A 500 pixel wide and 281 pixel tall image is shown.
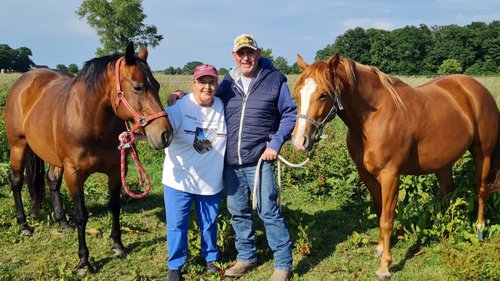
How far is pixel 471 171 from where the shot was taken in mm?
4809

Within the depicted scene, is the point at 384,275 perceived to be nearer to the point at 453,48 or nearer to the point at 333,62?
the point at 333,62

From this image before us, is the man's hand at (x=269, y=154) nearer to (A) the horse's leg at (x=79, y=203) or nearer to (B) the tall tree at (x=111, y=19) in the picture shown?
(A) the horse's leg at (x=79, y=203)

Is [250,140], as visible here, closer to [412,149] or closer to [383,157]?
[383,157]

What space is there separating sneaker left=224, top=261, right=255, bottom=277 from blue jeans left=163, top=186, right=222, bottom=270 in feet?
1.01

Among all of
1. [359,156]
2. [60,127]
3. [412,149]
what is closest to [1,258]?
[60,127]

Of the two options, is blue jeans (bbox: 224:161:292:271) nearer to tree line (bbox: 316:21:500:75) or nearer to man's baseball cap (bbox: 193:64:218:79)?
man's baseball cap (bbox: 193:64:218:79)

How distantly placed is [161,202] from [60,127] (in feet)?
7.83

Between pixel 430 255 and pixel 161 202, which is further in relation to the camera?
pixel 161 202

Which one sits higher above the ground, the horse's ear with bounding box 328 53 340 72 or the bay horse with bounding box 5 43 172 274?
the horse's ear with bounding box 328 53 340 72

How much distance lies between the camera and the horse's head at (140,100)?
2.97 metres

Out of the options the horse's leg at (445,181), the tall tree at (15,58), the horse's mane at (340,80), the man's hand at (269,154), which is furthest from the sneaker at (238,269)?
the tall tree at (15,58)

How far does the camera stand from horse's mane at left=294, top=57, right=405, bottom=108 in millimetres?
3012

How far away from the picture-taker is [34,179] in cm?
500

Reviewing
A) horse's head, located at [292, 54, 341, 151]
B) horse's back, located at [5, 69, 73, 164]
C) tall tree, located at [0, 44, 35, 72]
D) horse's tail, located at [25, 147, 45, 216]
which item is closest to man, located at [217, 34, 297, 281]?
horse's head, located at [292, 54, 341, 151]
